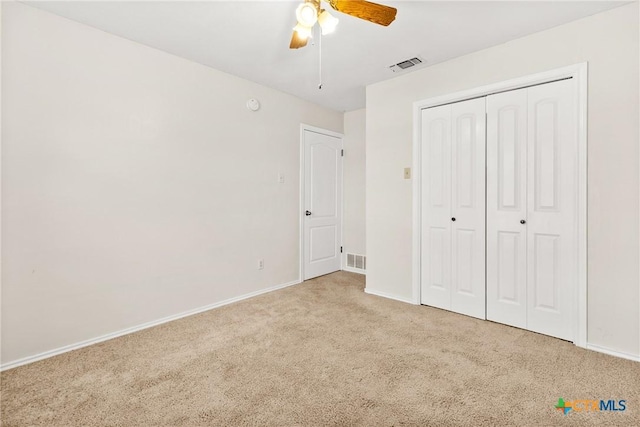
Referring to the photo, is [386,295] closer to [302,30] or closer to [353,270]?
[353,270]

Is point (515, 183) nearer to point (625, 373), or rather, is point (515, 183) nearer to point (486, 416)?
point (625, 373)

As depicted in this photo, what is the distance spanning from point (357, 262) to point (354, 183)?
4.08 ft

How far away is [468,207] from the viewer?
2938 millimetres

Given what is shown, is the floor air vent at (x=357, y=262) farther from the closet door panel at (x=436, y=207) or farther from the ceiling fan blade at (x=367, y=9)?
the ceiling fan blade at (x=367, y=9)

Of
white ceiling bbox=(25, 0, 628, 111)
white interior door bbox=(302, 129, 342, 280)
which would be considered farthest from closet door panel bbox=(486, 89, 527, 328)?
white interior door bbox=(302, 129, 342, 280)

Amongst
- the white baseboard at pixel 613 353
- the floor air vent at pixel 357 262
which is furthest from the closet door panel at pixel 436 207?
the floor air vent at pixel 357 262

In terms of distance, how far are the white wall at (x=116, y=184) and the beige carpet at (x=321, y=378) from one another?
41 centimetres

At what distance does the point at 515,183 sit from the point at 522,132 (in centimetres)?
44

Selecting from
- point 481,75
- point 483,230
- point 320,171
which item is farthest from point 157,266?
point 481,75

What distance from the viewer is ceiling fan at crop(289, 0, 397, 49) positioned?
1.63 meters

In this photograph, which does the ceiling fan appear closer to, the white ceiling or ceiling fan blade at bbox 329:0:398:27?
ceiling fan blade at bbox 329:0:398:27

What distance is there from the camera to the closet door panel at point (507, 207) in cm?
262

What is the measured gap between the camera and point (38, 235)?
218 centimetres

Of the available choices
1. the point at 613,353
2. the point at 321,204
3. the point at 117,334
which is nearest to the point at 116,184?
the point at 117,334
